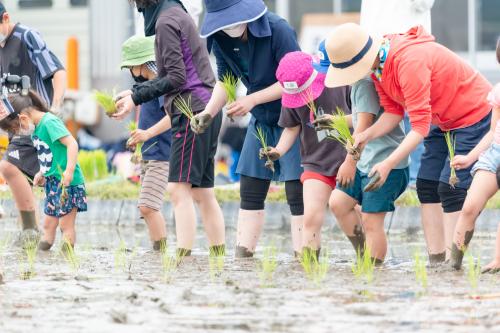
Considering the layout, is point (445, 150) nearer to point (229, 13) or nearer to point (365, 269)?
point (365, 269)

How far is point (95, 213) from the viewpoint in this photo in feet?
39.7

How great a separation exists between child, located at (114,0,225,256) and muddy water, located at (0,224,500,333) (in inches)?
13.9

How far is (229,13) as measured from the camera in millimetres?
7406

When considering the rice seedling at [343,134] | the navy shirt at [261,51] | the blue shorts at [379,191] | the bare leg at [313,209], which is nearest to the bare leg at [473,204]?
the blue shorts at [379,191]

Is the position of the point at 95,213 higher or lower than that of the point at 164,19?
lower

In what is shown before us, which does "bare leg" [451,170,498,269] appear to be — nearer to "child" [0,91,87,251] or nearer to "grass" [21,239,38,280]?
"grass" [21,239,38,280]

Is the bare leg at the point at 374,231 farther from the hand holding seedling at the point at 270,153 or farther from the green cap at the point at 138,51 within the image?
the green cap at the point at 138,51

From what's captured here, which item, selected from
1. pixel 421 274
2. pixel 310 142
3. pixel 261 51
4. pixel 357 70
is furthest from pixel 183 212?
pixel 421 274

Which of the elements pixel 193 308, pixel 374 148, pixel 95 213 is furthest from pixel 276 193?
pixel 193 308

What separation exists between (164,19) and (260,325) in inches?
126

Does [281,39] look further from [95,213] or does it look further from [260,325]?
[95,213]

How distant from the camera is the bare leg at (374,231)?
7.04 m

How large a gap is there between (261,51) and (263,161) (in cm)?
69

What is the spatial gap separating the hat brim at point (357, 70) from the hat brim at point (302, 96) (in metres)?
0.59
